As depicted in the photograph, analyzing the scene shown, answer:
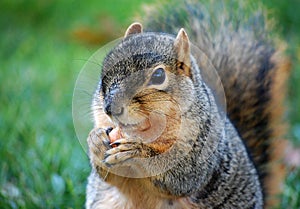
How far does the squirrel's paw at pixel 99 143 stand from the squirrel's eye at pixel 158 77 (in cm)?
24

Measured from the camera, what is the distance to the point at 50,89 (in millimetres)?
4133

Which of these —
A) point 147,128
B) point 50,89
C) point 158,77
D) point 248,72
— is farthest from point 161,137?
point 50,89

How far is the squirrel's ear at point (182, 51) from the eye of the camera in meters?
2.16

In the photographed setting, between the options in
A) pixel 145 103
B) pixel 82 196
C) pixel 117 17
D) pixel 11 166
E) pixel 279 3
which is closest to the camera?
pixel 145 103

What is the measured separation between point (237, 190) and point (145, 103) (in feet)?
2.02

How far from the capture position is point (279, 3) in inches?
190

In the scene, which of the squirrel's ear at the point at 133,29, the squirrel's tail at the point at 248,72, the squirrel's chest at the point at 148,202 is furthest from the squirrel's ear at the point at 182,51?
the squirrel's tail at the point at 248,72

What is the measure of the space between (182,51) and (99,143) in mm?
377

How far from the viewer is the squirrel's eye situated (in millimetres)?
2025

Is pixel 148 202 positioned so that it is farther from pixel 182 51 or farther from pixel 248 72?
pixel 248 72

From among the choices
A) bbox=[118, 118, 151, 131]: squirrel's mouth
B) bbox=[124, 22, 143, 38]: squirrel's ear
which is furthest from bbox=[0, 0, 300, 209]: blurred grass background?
bbox=[118, 118, 151, 131]: squirrel's mouth

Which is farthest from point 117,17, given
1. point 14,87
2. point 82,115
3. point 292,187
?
point 82,115

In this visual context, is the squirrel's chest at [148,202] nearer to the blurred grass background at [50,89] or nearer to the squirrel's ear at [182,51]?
the squirrel's ear at [182,51]

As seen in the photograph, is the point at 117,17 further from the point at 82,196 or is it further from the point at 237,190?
the point at 237,190
